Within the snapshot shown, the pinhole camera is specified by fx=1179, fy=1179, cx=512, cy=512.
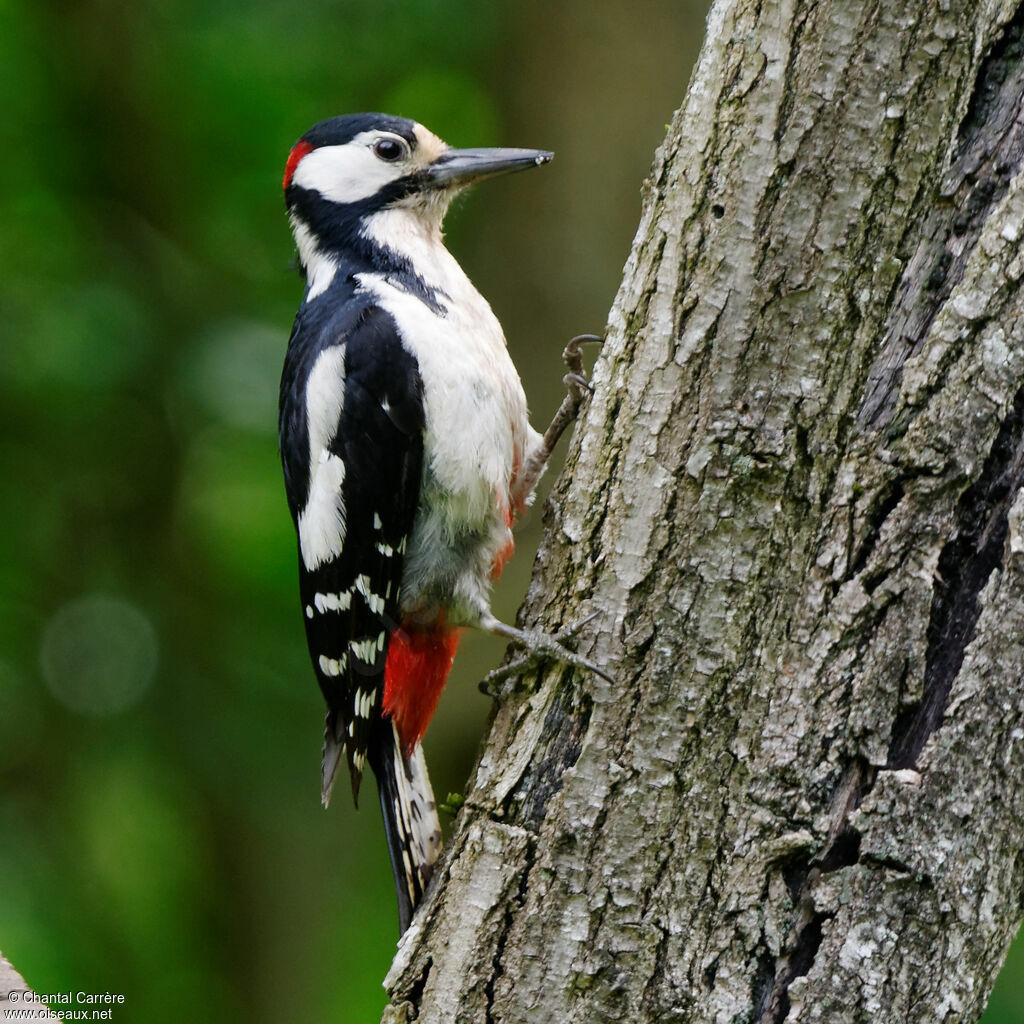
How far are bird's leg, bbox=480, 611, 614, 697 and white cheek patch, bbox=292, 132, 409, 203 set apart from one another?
1.43m

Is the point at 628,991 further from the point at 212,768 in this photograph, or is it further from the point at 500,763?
the point at 212,768

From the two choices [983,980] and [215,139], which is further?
[215,139]

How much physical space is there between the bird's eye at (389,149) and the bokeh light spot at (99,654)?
79.9 inches

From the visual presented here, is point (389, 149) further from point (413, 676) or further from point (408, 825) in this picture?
point (408, 825)

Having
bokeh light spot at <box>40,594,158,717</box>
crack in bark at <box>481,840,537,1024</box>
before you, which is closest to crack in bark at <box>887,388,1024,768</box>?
crack in bark at <box>481,840,537,1024</box>

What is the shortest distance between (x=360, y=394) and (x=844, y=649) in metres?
1.38

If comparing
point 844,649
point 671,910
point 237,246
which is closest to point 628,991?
point 671,910

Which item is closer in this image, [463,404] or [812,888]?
[812,888]

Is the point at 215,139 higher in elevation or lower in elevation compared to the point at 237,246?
higher

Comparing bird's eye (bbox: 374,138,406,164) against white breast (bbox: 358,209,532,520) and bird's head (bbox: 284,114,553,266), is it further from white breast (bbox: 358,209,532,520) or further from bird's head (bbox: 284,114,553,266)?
white breast (bbox: 358,209,532,520)

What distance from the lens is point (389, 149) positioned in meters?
3.17

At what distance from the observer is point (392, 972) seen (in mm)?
1995

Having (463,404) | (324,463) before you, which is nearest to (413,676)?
(324,463)

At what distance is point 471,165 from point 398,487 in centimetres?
96
